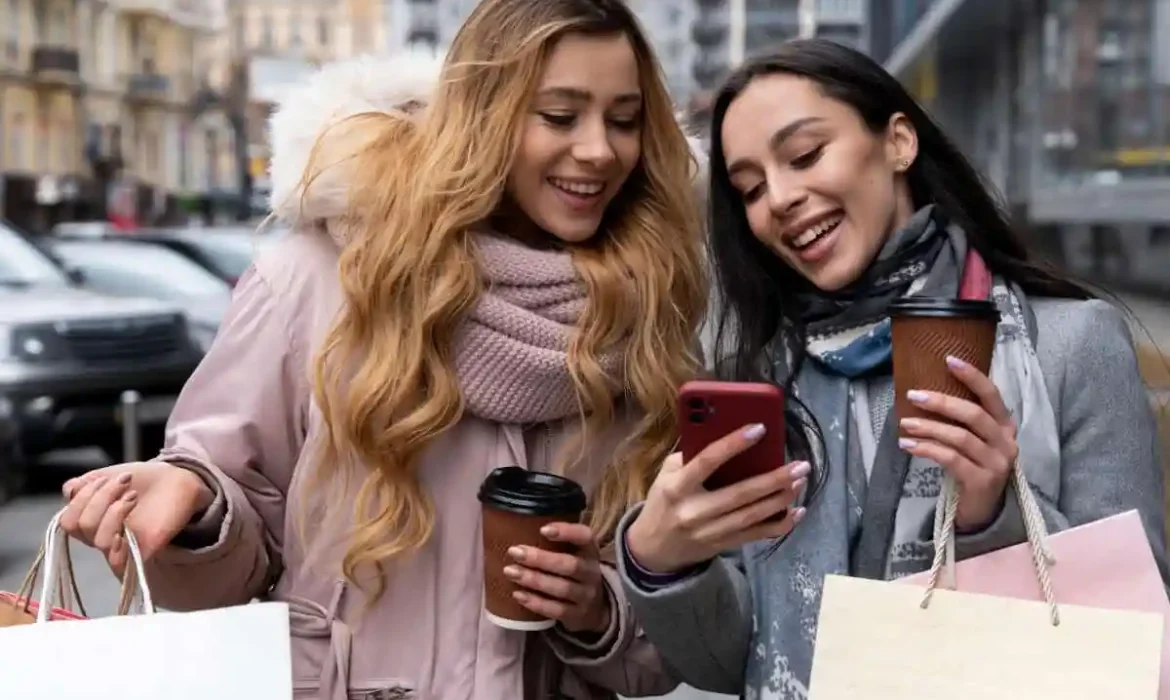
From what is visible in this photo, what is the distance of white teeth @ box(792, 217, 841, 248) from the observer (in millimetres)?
1649

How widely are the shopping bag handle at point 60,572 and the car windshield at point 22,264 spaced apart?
13.4ft

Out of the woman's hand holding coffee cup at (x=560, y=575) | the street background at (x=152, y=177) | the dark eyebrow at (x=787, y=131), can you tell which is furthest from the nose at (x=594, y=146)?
the street background at (x=152, y=177)

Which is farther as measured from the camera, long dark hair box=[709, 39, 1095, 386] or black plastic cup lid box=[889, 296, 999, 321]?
long dark hair box=[709, 39, 1095, 386]

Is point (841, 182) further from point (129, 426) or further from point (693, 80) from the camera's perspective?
point (129, 426)

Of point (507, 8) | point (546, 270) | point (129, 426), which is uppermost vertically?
point (507, 8)

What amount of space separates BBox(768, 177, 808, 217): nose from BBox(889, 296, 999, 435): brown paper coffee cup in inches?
11.4

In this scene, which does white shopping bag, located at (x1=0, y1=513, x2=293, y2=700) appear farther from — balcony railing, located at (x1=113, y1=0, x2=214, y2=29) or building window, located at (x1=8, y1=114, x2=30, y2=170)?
balcony railing, located at (x1=113, y1=0, x2=214, y2=29)

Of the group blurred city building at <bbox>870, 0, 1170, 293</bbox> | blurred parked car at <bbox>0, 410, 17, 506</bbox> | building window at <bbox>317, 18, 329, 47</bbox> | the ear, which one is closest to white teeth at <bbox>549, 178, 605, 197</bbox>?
the ear

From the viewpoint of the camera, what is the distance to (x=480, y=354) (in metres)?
1.83

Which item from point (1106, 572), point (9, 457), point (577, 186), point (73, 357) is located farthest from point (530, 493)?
point (73, 357)

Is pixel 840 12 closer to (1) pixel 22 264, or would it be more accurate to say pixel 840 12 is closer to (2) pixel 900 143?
(1) pixel 22 264

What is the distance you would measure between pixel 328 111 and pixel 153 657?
2.86 ft

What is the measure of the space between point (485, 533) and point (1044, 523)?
2.20 ft

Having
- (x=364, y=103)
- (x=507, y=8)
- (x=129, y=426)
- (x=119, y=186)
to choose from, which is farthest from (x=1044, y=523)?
(x=119, y=186)
